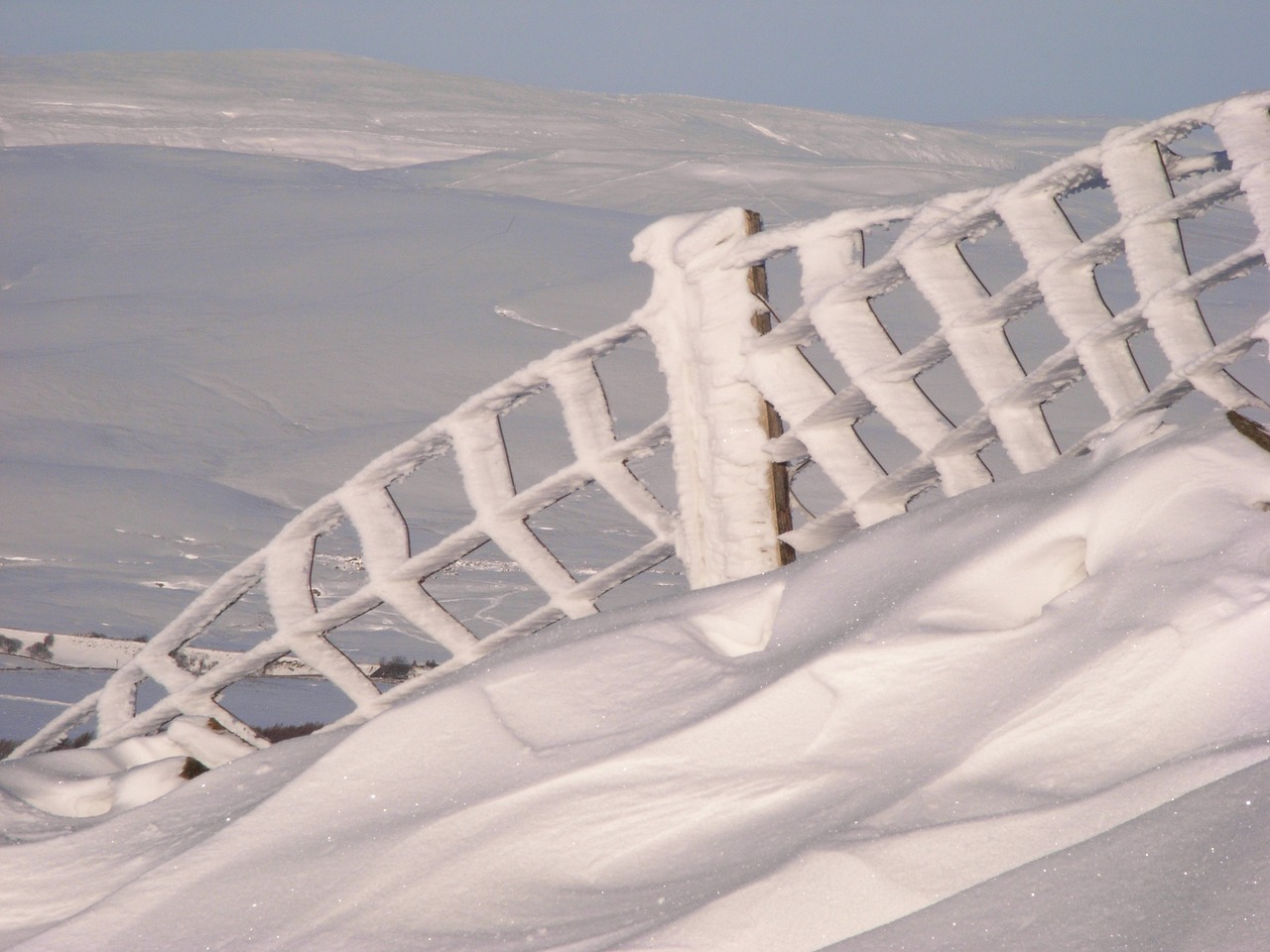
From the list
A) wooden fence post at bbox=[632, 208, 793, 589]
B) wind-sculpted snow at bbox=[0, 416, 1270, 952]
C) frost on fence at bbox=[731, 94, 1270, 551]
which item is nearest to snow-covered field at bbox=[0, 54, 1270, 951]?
wind-sculpted snow at bbox=[0, 416, 1270, 952]

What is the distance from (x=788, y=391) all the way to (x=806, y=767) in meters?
0.66

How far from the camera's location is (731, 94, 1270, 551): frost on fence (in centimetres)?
119

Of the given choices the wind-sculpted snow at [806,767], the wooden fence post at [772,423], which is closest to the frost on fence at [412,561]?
the wooden fence post at [772,423]

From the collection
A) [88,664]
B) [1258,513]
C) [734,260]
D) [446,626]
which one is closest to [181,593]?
[88,664]

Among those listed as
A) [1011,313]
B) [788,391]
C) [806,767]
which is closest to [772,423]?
[788,391]

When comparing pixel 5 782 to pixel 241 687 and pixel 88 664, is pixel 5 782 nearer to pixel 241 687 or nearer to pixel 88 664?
pixel 241 687

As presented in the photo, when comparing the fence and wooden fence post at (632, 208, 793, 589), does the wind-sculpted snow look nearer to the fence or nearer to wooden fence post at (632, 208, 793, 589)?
the fence

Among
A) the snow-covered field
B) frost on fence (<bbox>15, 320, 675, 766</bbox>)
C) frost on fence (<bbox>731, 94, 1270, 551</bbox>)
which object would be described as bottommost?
the snow-covered field

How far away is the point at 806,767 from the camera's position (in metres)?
0.93

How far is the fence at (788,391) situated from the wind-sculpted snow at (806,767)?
0.16 metres

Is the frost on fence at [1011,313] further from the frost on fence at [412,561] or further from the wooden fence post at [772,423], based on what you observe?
the frost on fence at [412,561]

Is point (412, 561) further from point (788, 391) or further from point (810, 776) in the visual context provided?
point (810, 776)

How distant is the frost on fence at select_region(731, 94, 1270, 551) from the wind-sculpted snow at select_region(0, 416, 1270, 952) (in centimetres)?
14

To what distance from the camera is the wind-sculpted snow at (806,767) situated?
743 mm
